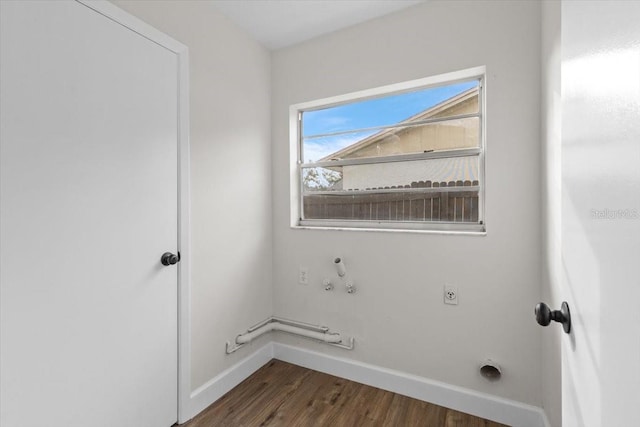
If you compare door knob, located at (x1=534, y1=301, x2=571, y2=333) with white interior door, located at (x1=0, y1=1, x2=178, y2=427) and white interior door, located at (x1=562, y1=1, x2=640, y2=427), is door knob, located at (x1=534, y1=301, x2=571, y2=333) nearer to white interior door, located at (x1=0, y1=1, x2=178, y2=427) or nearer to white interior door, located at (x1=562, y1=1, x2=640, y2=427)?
white interior door, located at (x1=562, y1=1, x2=640, y2=427)

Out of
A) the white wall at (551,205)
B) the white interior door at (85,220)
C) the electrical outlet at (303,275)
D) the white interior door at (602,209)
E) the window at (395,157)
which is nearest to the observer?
the white interior door at (602,209)

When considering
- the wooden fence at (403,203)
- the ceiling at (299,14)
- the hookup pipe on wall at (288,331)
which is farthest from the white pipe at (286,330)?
the ceiling at (299,14)

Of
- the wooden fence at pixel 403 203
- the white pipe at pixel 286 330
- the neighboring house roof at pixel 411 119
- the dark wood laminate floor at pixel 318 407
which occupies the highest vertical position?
the neighboring house roof at pixel 411 119

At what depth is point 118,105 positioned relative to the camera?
1368mm

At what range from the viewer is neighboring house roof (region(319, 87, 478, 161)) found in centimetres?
188

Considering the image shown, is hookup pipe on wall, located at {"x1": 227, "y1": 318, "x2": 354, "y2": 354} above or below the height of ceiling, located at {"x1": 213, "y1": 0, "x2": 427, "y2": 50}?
below

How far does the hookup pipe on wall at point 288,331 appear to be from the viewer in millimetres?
2055

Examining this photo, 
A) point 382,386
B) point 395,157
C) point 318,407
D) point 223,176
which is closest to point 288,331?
point 318,407

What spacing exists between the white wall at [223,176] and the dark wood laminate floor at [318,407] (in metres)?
0.22

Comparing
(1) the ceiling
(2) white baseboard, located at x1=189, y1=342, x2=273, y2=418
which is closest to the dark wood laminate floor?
(2) white baseboard, located at x1=189, y1=342, x2=273, y2=418

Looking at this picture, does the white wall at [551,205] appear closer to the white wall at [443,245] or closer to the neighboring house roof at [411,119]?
the white wall at [443,245]

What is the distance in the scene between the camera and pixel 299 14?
1935 mm

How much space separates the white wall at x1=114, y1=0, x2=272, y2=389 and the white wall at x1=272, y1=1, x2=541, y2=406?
0.66 feet

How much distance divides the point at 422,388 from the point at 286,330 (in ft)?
3.28
